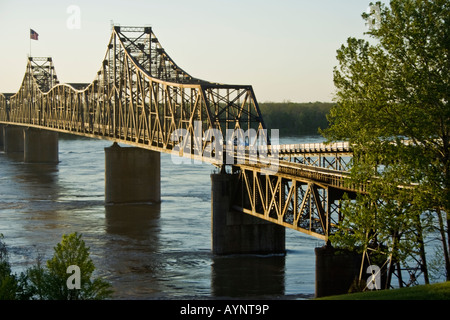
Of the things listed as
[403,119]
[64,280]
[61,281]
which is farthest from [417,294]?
[64,280]

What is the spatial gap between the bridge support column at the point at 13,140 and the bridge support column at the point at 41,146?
87.3 ft

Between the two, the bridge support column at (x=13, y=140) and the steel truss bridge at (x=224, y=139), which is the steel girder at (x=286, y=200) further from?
the bridge support column at (x=13, y=140)

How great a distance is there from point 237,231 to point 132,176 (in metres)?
32.4

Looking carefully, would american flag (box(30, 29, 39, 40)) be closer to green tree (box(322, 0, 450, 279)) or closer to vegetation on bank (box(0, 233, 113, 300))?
vegetation on bank (box(0, 233, 113, 300))

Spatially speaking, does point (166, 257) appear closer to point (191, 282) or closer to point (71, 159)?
point (191, 282)

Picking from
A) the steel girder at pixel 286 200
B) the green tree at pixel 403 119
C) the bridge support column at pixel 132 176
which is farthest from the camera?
the bridge support column at pixel 132 176

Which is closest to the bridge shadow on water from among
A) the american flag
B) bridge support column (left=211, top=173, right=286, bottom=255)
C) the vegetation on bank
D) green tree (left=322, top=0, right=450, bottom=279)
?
bridge support column (left=211, top=173, right=286, bottom=255)

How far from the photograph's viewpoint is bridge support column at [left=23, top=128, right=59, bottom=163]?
479ft

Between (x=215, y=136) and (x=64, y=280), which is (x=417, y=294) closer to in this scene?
(x=64, y=280)

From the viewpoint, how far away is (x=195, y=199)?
81.2 m

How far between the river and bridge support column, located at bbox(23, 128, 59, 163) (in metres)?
44.0

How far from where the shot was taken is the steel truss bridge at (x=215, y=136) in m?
43.3

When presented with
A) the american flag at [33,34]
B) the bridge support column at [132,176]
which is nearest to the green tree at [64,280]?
the bridge support column at [132,176]

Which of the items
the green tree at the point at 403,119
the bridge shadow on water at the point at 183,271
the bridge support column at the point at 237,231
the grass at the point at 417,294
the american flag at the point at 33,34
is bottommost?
the bridge shadow on water at the point at 183,271
